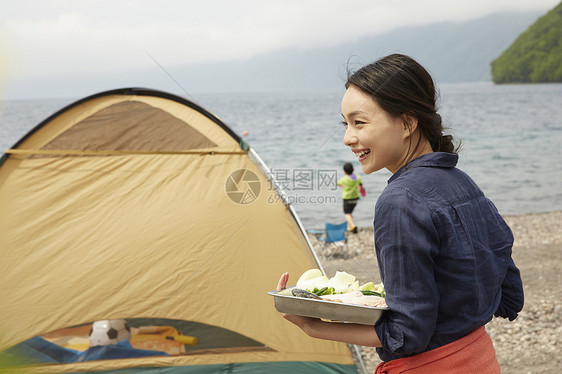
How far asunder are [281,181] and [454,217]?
2789 millimetres

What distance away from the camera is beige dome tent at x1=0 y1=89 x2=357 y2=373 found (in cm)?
329

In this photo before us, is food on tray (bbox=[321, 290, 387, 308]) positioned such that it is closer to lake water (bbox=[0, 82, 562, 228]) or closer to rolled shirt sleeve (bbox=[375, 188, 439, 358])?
rolled shirt sleeve (bbox=[375, 188, 439, 358])

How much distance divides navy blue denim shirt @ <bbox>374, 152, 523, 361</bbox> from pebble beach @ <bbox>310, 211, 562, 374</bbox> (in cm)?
295

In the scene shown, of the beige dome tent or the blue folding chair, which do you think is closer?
the beige dome tent

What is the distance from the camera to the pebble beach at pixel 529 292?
4059 mm

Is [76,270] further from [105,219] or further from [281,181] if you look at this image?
[281,181]

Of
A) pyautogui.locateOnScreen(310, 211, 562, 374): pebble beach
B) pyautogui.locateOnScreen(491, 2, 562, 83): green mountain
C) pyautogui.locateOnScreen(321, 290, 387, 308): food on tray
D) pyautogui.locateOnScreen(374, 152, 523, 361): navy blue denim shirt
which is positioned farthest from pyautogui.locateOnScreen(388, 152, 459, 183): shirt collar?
pyautogui.locateOnScreen(491, 2, 562, 83): green mountain

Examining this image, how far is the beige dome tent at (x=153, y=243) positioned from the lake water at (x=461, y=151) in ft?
1.39

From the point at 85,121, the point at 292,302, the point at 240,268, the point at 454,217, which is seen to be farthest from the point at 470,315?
the point at 85,121

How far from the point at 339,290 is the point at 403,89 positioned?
0.53 meters

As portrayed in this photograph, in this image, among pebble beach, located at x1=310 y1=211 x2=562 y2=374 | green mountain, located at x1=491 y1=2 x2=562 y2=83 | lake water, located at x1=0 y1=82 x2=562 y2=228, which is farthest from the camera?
green mountain, located at x1=491 y1=2 x2=562 y2=83

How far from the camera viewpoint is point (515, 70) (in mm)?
71938

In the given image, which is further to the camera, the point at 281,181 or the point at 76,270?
the point at 281,181

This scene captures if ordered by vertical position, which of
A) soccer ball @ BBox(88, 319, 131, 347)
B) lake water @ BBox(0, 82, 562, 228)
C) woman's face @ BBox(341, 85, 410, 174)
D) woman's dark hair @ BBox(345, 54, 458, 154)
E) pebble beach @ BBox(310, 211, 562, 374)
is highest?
woman's dark hair @ BBox(345, 54, 458, 154)
